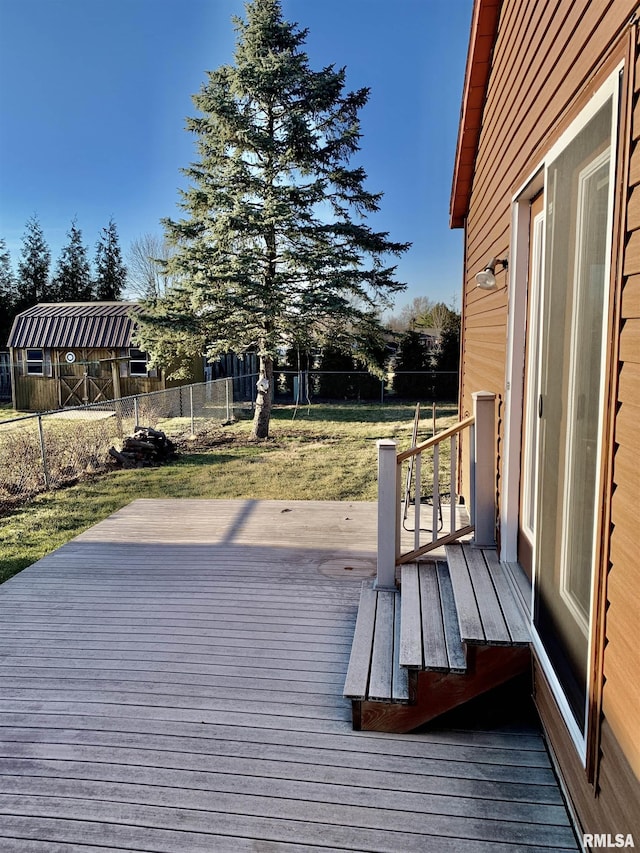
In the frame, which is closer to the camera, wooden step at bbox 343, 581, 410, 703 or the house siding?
the house siding

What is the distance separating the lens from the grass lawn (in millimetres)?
5578

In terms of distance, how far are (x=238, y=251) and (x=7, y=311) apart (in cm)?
1654

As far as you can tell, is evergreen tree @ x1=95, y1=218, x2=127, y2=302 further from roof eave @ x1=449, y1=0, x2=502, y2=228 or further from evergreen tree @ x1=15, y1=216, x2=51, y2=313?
roof eave @ x1=449, y1=0, x2=502, y2=228

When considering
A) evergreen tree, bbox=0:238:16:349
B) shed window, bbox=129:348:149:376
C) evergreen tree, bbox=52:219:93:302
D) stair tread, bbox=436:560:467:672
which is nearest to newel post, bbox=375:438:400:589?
stair tread, bbox=436:560:467:672

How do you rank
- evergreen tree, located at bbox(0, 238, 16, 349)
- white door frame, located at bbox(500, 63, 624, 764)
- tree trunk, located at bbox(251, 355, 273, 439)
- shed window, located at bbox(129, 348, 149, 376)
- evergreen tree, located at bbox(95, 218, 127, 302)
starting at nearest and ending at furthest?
white door frame, located at bbox(500, 63, 624, 764) < tree trunk, located at bbox(251, 355, 273, 439) < shed window, located at bbox(129, 348, 149, 376) < evergreen tree, located at bbox(0, 238, 16, 349) < evergreen tree, located at bbox(95, 218, 127, 302)

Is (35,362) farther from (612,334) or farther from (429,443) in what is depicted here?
(612,334)

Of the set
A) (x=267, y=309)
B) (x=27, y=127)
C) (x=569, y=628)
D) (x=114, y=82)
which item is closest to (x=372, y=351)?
(x=267, y=309)

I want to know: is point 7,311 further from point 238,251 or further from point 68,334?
point 238,251

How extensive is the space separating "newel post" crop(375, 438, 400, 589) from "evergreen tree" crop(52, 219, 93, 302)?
24675mm

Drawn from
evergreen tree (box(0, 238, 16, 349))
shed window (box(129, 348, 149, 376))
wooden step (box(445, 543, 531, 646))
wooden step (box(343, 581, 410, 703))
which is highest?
evergreen tree (box(0, 238, 16, 349))

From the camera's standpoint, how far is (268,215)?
33.9 feet

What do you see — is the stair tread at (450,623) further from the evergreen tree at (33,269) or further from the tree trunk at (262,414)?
the evergreen tree at (33,269)

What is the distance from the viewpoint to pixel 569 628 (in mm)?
1841

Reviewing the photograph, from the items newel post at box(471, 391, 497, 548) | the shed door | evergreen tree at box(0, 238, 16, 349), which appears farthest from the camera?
evergreen tree at box(0, 238, 16, 349)
